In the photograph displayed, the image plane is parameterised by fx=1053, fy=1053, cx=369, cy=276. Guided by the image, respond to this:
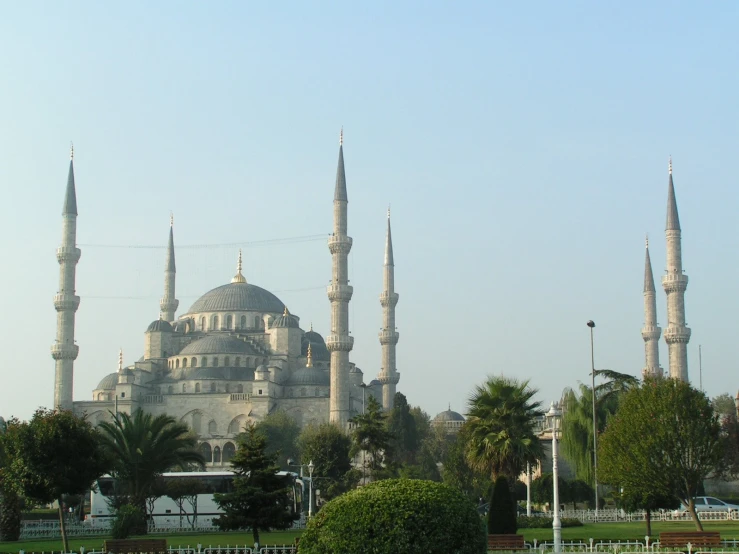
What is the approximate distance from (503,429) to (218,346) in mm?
52039

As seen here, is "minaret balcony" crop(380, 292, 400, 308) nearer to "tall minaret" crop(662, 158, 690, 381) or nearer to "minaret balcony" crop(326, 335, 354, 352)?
"minaret balcony" crop(326, 335, 354, 352)

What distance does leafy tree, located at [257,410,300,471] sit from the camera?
201 feet

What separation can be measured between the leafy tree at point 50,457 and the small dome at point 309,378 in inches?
1862

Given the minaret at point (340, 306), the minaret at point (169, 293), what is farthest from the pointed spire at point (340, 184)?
the minaret at point (169, 293)

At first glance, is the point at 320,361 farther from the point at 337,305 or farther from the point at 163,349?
the point at 337,305

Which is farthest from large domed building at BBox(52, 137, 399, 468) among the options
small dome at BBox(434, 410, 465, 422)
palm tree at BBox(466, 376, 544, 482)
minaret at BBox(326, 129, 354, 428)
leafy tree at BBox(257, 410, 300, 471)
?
palm tree at BBox(466, 376, 544, 482)

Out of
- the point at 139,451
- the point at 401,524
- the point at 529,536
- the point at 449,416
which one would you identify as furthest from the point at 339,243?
the point at 401,524

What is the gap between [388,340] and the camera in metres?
68.4

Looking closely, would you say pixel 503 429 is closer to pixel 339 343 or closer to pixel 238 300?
pixel 339 343

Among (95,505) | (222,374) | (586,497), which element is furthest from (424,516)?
(222,374)

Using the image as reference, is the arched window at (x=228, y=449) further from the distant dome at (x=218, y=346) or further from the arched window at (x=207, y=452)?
the distant dome at (x=218, y=346)

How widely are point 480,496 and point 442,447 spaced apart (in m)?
16.7

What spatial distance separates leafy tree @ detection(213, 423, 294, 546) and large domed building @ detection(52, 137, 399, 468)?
121 feet

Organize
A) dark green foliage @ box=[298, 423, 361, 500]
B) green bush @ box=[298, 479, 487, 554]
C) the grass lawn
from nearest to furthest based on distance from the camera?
green bush @ box=[298, 479, 487, 554]
the grass lawn
dark green foliage @ box=[298, 423, 361, 500]
